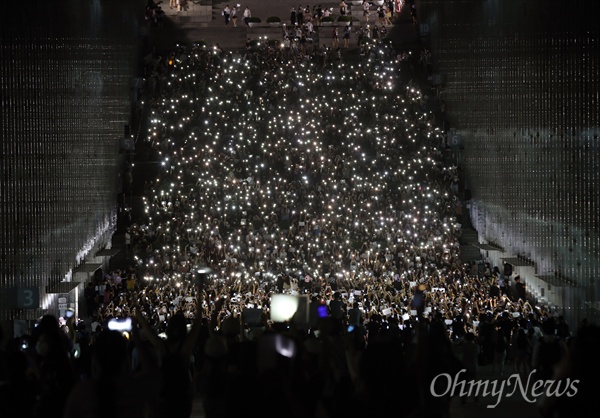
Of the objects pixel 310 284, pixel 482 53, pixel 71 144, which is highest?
pixel 482 53

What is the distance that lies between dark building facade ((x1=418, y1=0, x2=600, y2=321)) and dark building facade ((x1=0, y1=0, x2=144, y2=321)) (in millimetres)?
10708

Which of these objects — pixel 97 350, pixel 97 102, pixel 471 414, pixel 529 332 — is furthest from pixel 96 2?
pixel 97 350

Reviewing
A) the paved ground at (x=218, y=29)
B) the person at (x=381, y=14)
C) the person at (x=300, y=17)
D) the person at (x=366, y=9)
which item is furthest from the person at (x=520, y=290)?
the person at (x=366, y=9)

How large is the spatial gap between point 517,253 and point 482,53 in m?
7.42

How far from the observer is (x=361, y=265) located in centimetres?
2950

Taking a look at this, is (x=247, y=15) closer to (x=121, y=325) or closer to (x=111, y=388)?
(x=121, y=325)

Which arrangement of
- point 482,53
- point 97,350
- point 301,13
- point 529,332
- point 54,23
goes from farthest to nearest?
point 301,13
point 482,53
point 54,23
point 529,332
point 97,350

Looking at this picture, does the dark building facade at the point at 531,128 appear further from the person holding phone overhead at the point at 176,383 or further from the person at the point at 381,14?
the person holding phone overhead at the point at 176,383

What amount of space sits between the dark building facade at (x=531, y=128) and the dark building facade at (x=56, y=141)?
10708mm

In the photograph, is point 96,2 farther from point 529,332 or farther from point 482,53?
point 529,332

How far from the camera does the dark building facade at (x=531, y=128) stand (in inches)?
924

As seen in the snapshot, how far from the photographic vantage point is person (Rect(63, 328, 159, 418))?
21.1 ft

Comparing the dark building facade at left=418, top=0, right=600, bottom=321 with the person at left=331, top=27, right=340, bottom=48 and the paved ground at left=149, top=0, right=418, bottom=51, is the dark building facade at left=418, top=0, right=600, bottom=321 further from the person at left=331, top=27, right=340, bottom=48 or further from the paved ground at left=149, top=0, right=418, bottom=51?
the person at left=331, top=27, right=340, bottom=48

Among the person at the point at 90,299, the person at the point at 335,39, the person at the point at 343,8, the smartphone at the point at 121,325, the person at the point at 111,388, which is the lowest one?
the person at the point at 90,299
